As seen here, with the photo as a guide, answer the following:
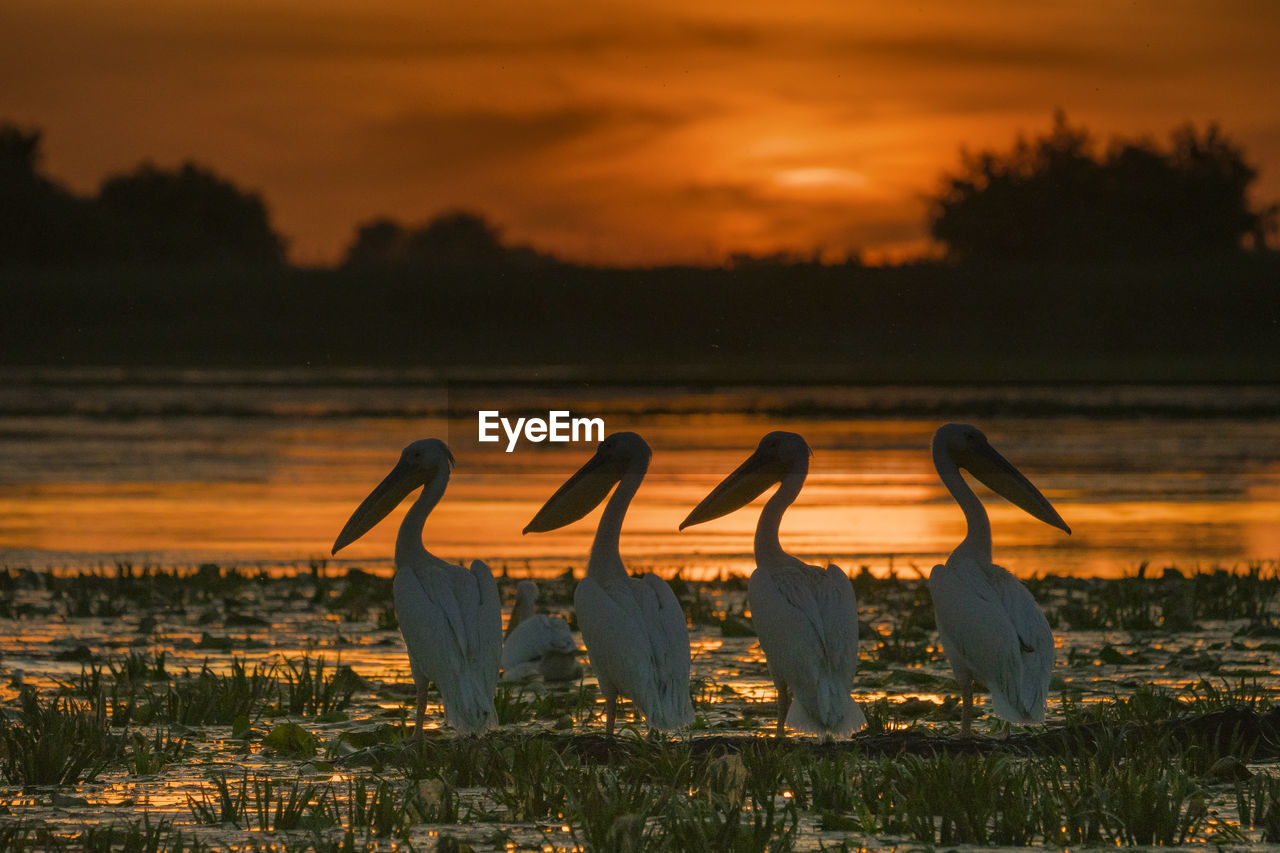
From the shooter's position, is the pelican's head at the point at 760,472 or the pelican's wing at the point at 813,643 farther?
the pelican's head at the point at 760,472

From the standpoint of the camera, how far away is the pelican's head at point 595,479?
7570 millimetres

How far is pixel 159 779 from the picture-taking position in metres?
6.16

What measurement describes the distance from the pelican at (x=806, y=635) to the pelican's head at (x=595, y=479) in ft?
2.44

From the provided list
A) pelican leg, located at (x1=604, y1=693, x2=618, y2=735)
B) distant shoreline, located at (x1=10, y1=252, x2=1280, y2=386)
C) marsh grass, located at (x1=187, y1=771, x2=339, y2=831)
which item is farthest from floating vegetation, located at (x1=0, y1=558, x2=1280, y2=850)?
distant shoreline, located at (x1=10, y1=252, x2=1280, y2=386)

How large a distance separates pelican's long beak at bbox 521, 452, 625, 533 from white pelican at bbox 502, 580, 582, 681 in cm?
51

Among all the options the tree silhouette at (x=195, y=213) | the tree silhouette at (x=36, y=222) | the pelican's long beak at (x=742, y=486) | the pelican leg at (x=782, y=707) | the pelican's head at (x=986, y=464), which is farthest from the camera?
the tree silhouette at (x=195, y=213)

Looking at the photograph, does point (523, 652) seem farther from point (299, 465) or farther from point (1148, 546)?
point (299, 465)

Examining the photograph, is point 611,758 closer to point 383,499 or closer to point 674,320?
point 383,499

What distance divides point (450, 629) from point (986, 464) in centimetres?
234

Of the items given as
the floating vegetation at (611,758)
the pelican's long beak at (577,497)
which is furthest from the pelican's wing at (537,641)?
the pelican's long beak at (577,497)

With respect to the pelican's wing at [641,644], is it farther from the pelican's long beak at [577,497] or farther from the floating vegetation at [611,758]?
the pelican's long beak at [577,497]

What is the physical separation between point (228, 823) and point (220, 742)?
1375mm

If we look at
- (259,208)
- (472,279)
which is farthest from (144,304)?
(259,208)

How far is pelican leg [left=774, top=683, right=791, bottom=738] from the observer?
21.9 feet
